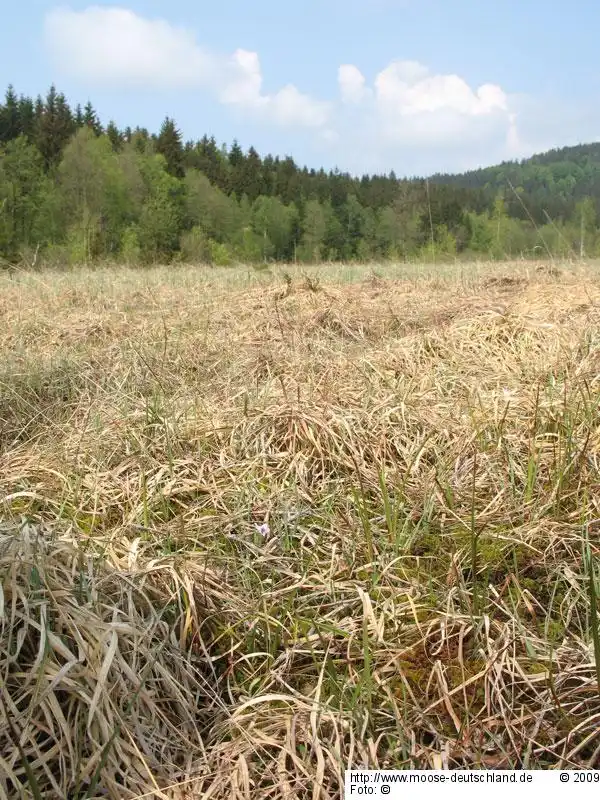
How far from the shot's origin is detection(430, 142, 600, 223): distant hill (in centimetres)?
9161

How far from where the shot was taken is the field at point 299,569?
1.25 m

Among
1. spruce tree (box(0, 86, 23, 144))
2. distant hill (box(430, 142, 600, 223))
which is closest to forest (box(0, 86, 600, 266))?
spruce tree (box(0, 86, 23, 144))

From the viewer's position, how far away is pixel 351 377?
9.82ft

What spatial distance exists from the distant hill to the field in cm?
6950

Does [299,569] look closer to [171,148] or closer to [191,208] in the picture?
[191,208]

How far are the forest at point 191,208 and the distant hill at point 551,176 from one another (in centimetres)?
2019

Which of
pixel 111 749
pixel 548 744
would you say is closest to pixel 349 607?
pixel 548 744

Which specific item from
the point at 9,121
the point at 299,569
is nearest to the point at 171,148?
the point at 9,121

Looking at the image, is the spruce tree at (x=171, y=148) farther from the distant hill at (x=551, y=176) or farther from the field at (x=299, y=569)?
the field at (x=299, y=569)

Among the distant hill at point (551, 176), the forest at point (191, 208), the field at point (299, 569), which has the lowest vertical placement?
the field at point (299, 569)

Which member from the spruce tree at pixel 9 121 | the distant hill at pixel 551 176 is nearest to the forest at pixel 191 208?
the spruce tree at pixel 9 121

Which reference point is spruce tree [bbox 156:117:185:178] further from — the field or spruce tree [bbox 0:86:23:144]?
the field

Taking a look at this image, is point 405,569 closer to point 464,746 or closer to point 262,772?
point 464,746

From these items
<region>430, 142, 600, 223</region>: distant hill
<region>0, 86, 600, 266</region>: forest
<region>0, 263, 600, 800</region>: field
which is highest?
<region>430, 142, 600, 223</region>: distant hill
